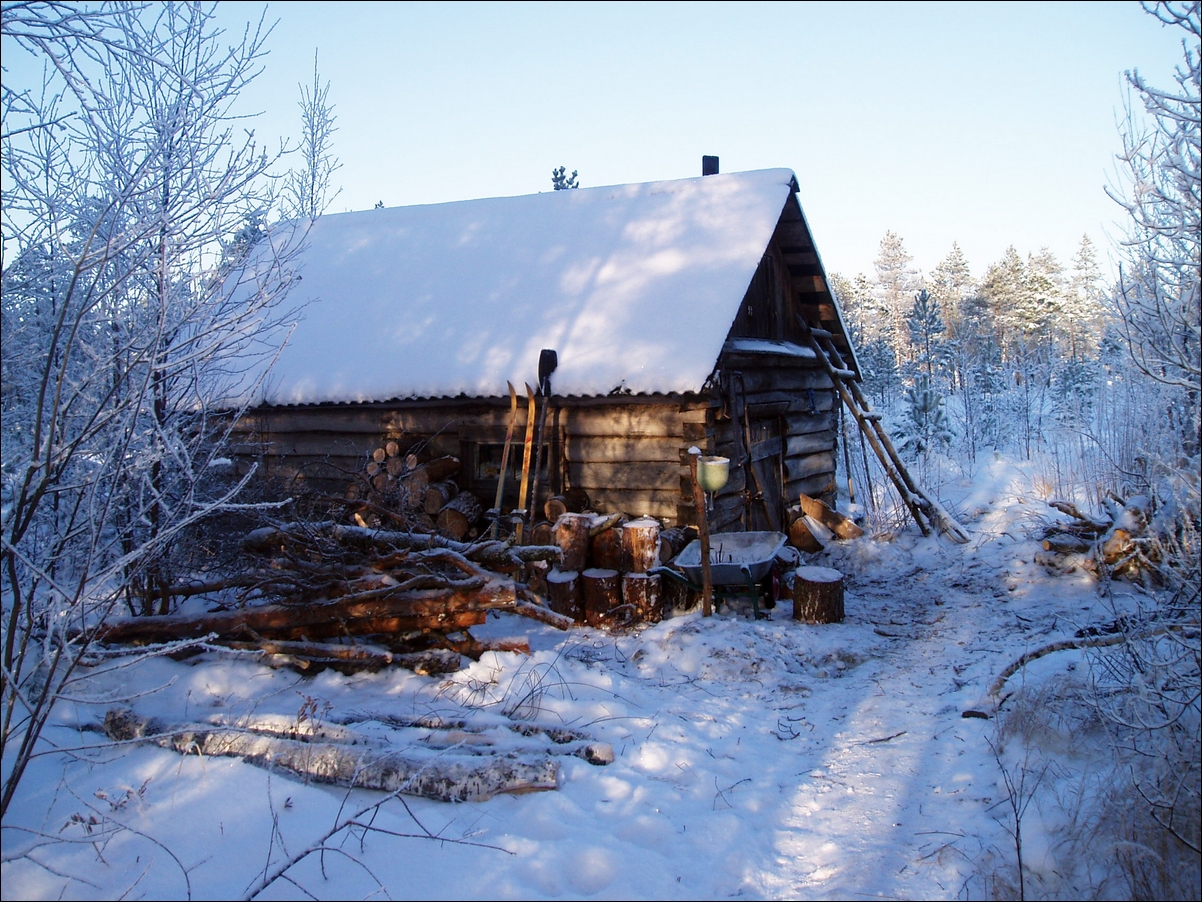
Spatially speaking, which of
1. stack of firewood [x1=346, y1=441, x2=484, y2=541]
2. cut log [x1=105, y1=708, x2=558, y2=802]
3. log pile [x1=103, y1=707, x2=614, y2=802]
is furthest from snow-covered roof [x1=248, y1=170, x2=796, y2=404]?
cut log [x1=105, y1=708, x2=558, y2=802]

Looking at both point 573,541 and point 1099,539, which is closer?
point 573,541

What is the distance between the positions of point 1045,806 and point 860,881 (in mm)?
1014

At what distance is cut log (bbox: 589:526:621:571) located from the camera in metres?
8.02

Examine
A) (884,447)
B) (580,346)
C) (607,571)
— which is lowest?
(607,571)

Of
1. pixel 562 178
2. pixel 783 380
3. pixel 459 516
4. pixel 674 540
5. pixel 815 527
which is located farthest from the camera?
pixel 562 178

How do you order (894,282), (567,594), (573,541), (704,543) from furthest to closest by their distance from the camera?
(894,282), (573,541), (567,594), (704,543)

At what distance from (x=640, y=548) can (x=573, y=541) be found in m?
0.72

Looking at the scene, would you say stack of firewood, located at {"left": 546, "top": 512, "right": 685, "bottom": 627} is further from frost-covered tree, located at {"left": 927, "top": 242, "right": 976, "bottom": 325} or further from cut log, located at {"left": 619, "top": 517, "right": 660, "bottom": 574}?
frost-covered tree, located at {"left": 927, "top": 242, "right": 976, "bottom": 325}

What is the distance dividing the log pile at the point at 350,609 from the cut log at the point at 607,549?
6.22 feet

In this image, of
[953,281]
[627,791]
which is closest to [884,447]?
[627,791]

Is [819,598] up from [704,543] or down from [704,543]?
down

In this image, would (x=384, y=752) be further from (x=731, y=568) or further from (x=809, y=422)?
(x=809, y=422)

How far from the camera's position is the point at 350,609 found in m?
5.63

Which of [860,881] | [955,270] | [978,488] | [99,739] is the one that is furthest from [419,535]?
[955,270]
